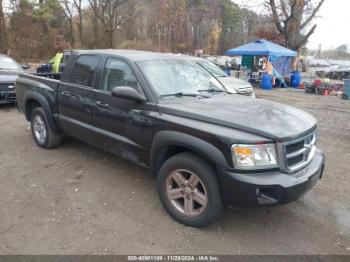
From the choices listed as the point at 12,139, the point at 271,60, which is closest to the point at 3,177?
the point at 12,139

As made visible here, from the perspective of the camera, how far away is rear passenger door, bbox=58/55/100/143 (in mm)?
4645

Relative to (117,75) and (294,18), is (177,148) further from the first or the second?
(294,18)

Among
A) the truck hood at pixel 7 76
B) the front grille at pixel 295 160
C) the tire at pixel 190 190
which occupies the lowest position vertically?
the tire at pixel 190 190

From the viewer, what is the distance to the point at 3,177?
186 inches

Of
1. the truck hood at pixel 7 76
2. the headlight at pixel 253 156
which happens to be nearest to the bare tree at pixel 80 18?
the truck hood at pixel 7 76

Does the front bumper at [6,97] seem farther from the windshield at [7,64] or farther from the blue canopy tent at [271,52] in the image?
the blue canopy tent at [271,52]

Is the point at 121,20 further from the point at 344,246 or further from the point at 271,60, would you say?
the point at 344,246

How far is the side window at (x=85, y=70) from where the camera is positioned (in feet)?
15.3

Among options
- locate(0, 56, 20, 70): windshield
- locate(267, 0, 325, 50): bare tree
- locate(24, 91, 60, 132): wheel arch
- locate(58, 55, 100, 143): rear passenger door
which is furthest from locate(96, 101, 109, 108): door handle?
locate(267, 0, 325, 50): bare tree

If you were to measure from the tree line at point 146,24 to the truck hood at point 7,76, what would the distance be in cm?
1884

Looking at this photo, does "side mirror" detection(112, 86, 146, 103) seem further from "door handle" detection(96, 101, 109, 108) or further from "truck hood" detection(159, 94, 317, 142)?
"door handle" detection(96, 101, 109, 108)

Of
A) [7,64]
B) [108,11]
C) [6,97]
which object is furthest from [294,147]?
[108,11]

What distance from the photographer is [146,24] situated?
4847cm

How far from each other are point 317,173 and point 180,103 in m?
1.67
